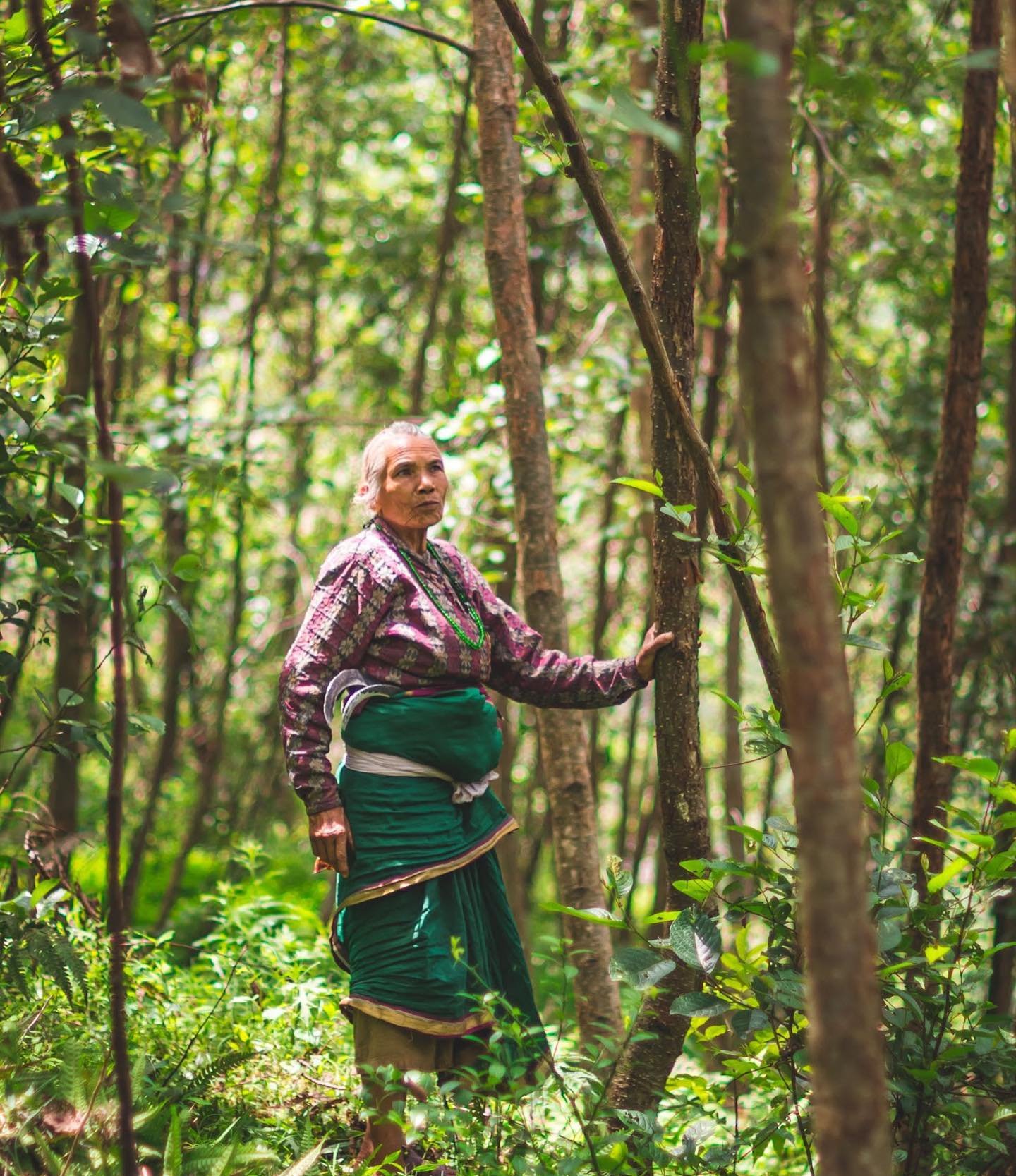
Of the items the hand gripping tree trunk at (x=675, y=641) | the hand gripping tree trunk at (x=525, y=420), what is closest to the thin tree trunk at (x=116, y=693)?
the hand gripping tree trunk at (x=675, y=641)

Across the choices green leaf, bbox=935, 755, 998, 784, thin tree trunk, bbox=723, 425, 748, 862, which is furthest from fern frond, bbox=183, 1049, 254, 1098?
thin tree trunk, bbox=723, 425, 748, 862

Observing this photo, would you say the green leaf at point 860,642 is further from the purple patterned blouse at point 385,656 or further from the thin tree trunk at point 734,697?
the thin tree trunk at point 734,697

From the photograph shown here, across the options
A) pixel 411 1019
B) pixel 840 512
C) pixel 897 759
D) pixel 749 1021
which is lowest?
pixel 411 1019

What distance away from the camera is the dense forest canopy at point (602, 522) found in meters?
1.40

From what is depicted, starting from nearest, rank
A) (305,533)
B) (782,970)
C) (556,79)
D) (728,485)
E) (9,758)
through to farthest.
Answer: (782,970), (556,79), (728,485), (9,758), (305,533)

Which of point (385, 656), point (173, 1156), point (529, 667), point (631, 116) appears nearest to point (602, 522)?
point (529, 667)

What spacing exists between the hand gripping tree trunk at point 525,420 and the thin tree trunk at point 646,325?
1.42m

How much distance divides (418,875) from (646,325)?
1416mm

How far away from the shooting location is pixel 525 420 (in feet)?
12.0

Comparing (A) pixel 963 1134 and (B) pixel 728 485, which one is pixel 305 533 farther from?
(A) pixel 963 1134

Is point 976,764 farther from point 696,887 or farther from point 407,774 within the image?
point 407,774

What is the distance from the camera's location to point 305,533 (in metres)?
11.4


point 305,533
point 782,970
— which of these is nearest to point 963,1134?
point 782,970

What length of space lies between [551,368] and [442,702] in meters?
2.91
